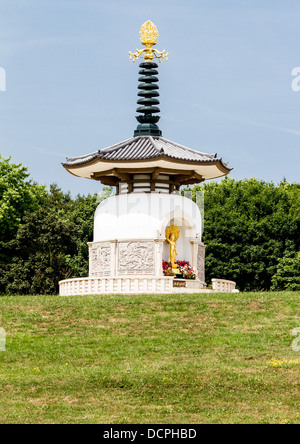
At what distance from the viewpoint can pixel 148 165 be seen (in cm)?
3922

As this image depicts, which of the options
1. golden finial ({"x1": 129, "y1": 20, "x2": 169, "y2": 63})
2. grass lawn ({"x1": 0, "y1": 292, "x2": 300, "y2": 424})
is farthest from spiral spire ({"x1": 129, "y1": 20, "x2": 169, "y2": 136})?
grass lawn ({"x1": 0, "y1": 292, "x2": 300, "y2": 424})

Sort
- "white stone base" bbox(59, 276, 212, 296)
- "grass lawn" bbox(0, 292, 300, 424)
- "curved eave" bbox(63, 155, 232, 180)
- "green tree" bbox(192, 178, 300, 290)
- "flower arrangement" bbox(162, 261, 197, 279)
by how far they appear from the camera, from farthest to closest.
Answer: "green tree" bbox(192, 178, 300, 290)
"flower arrangement" bbox(162, 261, 197, 279)
"curved eave" bbox(63, 155, 232, 180)
"white stone base" bbox(59, 276, 212, 296)
"grass lawn" bbox(0, 292, 300, 424)

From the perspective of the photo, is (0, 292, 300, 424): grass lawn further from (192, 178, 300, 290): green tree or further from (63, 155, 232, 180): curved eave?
(192, 178, 300, 290): green tree

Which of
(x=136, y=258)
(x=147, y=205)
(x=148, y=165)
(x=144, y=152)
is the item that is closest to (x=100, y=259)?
(x=136, y=258)

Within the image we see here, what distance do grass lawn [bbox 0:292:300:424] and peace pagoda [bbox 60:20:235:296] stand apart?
210 inches

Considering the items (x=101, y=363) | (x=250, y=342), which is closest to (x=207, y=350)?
(x=250, y=342)

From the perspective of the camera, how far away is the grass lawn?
20.4 m

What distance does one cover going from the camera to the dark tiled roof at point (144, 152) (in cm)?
3916

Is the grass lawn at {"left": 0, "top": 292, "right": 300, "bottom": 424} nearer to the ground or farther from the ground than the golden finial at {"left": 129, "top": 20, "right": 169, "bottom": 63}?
nearer to the ground

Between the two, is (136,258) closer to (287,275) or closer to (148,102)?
(148,102)

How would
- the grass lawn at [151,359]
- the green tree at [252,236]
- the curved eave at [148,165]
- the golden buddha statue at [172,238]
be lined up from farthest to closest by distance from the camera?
1. the green tree at [252,236]
2. the golden buddha statue at [172,238]
3. the curved eave at [148,165]
4. the grass lawn at [151,359]

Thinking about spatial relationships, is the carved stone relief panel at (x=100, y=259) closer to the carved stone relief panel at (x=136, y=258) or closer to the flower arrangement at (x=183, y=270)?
the carved stone relief panel at (x=136, y=258)

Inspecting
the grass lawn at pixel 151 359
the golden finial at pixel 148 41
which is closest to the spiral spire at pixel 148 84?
the golden finial at pixel 148 41

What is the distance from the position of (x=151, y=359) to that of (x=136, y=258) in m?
14.4
